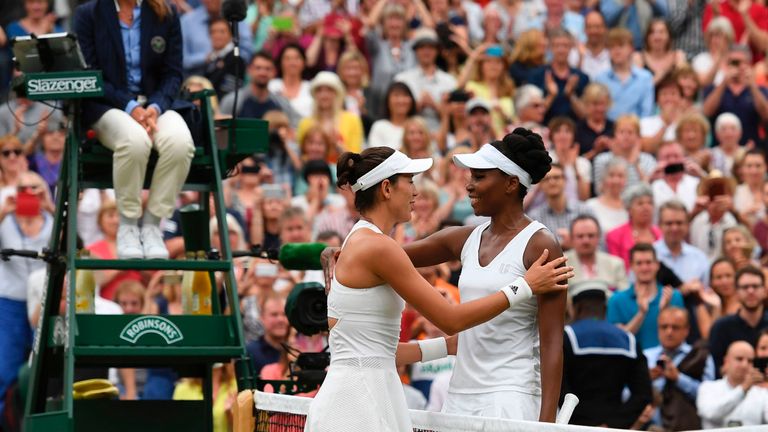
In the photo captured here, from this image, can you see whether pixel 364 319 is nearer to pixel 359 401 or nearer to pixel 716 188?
pixel 359 401

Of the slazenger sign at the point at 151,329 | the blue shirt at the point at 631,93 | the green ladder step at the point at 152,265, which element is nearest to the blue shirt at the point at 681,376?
the green ladder step at the point at 152,265

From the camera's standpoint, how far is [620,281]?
13.1 m

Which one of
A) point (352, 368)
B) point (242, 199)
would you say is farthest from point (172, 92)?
point (242, 199)

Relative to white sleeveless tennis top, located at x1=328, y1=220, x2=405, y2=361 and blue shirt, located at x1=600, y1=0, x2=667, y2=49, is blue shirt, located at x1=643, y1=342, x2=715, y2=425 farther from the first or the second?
blue shirt, located at x1=600, y1=0, x2=667, y2=49

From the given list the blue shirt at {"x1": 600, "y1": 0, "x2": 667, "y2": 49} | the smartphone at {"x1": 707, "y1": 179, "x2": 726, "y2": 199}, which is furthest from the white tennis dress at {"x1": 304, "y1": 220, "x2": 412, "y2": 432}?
the blue shirt at {"x1": 600, "y1": 0, "x2": 667, "y2": 49}

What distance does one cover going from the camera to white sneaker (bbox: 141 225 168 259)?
877 centimetres

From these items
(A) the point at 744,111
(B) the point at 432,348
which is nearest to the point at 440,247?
(B) the point at 432,348

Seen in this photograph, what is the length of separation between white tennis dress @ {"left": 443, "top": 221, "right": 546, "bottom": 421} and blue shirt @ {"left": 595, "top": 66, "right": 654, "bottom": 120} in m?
10.7

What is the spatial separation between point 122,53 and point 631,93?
936 cm

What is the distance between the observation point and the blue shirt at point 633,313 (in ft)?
40.5

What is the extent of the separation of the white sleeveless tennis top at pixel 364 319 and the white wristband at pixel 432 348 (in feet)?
1.93

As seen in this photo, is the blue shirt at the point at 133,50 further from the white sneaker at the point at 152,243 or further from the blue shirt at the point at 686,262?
the blue shirt at the point at 686,262

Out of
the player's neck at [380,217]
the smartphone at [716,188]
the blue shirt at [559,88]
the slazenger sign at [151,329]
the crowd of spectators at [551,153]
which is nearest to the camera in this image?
the player's neck at [380,217]

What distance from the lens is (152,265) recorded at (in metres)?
8.39
